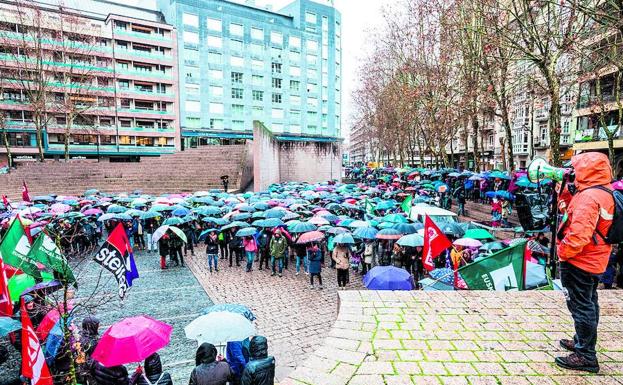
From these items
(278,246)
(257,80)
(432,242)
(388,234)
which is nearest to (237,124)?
(257,80)

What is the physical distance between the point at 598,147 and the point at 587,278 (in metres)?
37.1

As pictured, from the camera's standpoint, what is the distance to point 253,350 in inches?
179

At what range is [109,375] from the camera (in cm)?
462

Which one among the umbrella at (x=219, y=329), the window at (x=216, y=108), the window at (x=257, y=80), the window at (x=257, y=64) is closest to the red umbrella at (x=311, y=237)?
the umbrella at (x=219, y=329)

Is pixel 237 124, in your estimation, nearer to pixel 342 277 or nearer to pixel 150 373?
Result: pixel 342 277

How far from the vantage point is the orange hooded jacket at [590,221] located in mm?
3377

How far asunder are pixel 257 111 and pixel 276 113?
3.61 meters

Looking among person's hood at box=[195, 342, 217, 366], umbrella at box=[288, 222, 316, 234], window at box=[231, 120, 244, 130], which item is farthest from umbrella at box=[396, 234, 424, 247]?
window at box=[231, 120, 244, 130]

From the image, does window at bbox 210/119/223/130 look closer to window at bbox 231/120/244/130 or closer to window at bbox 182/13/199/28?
window at bbox 231/120/244/130

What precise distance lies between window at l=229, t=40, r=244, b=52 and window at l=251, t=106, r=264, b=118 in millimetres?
9570

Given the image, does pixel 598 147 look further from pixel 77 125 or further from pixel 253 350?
pixel 77 125

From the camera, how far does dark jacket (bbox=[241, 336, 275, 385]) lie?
4.27 meters

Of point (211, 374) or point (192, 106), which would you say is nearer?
point (211, 374)

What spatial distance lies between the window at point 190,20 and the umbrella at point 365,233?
56651 millimetres
